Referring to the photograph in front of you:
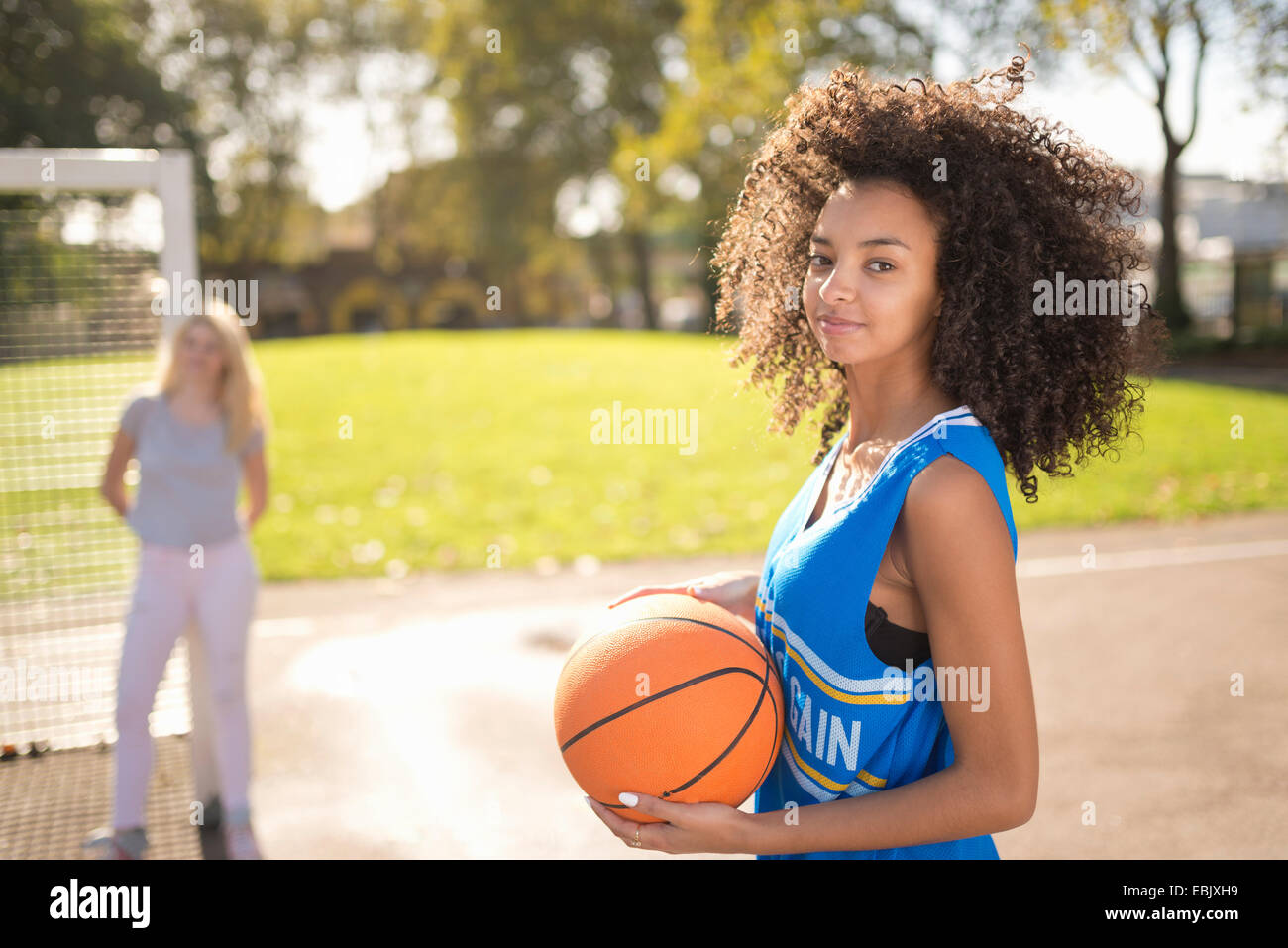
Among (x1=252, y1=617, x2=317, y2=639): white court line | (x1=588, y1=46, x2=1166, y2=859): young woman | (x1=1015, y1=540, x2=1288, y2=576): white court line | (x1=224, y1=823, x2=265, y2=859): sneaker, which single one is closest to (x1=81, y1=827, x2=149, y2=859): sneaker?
(x1=224, y1=823, x2=265, y2=859): sneaker

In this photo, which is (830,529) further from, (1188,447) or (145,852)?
(1188,447)

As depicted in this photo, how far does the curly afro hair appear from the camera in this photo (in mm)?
1889

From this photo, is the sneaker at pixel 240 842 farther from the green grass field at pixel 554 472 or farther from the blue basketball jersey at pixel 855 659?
the blue basketball jersey at pixel 855 659

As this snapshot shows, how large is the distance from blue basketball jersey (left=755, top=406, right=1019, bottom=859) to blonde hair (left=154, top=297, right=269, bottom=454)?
3506 millimetres

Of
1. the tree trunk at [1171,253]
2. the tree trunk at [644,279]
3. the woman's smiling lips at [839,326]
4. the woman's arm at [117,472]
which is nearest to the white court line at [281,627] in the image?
the woman's arm at [117,472]

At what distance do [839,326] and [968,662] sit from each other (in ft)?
2.15

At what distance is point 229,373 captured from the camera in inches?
186

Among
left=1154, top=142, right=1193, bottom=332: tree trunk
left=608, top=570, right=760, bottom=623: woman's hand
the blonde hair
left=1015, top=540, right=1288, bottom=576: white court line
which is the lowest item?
left=1015, top=540, right=1288, bottom=576: white court line

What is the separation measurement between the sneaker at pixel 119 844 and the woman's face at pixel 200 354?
205cm

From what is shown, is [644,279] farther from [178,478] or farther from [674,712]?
[674,712]

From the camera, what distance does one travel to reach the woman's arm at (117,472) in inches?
183

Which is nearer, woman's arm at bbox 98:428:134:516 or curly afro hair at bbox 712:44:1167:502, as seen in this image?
curly afro hair at bbox 712:44:1167:502

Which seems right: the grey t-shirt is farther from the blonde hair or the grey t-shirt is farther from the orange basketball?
the orange basketball

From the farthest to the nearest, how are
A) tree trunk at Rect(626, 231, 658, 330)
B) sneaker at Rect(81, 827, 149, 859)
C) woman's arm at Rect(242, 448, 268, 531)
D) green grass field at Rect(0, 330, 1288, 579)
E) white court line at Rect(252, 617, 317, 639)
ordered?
1. tree trunk at Rect(626, 231, 658, 330)
2. green grass field at Rect(0, 330, 1288, 579)
3. white court line at Rect(252, 617, 317, 639)
4. woman's arm at Rect(242, 448, 268, 531)
5. sneaker at Rect(81, 827, 149, 859)
